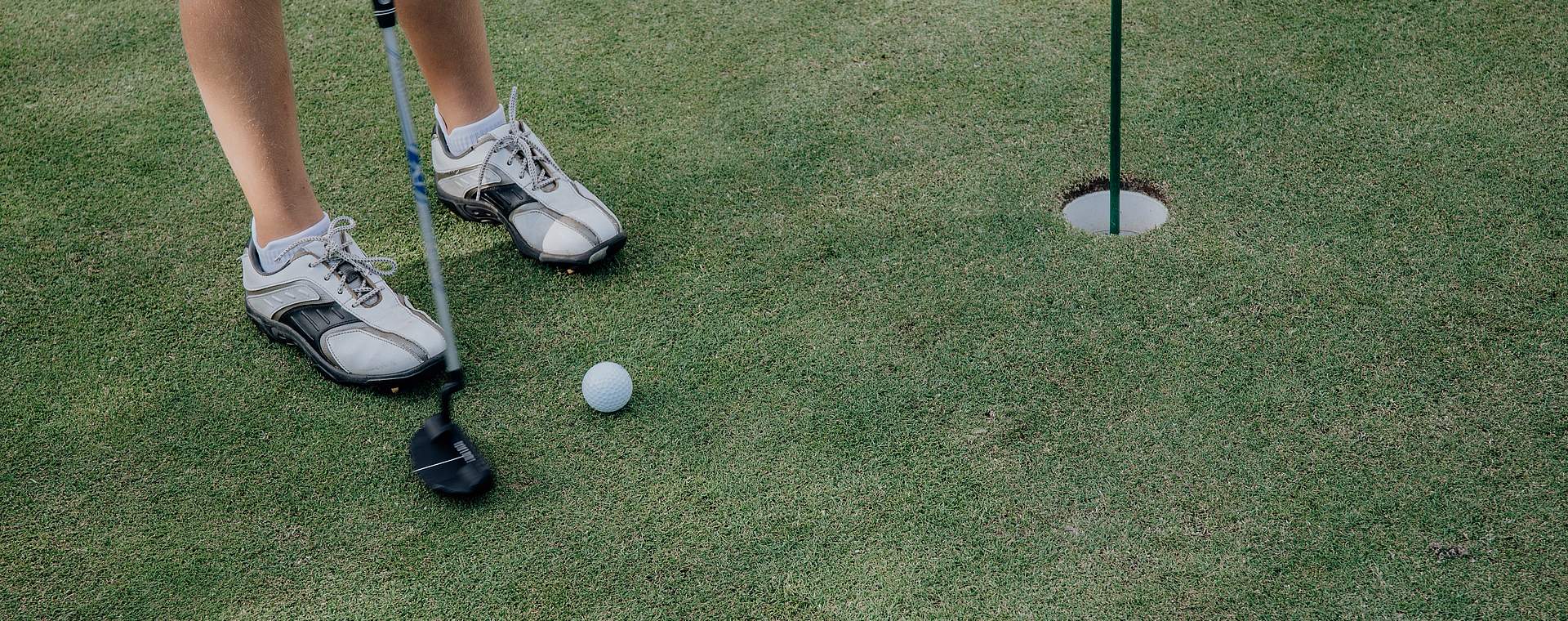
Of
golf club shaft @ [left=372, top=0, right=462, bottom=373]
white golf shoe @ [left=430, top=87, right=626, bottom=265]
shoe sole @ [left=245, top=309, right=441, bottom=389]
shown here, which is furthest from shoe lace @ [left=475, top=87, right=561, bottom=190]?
golf club shaft @ [left=372, top=0, right=462, bottom=373]

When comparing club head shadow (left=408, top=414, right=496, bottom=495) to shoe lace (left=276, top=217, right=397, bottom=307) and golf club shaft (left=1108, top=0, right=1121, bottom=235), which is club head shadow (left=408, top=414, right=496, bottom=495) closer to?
shoe lace (left=276, top=217, right=397, bottom=307)

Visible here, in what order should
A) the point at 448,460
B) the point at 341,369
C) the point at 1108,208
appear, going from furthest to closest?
the point at 1108,208
the point at 341,369
the point at 448,460

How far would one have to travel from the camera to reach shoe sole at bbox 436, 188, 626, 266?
90.8 inches

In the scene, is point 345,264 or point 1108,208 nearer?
point 345,264

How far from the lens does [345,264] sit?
218 cm

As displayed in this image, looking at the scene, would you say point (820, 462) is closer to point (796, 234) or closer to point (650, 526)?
point (650, 526)

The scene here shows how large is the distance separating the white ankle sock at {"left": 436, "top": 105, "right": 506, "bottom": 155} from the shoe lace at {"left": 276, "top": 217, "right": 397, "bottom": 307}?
32 centimetres

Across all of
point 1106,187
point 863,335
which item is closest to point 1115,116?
point 1106,187

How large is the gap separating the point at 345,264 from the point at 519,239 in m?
0.35

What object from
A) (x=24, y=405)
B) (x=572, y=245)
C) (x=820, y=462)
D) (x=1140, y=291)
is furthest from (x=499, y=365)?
(x=1140, y=291)

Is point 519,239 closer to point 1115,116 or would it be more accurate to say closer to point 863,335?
point 863,335

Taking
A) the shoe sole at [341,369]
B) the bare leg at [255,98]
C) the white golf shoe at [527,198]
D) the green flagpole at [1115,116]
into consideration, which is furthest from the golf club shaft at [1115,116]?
the bare leg at [255,98]

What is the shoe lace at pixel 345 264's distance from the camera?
2.15m

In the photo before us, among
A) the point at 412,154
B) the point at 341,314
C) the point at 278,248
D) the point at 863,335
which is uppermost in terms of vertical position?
the point at 412,154
